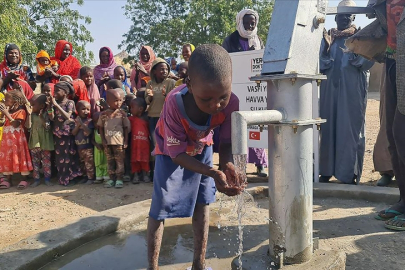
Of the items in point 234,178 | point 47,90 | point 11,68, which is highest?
point 11,68

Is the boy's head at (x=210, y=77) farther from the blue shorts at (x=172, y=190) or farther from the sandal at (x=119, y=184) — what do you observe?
the sandal at (x=119, y=184)

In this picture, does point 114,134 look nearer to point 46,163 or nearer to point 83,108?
point 83,108

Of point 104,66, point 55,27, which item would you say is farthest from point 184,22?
point 104,66

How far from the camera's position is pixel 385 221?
270cm

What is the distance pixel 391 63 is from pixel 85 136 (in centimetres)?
353

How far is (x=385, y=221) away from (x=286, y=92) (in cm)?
157

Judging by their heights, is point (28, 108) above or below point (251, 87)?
below

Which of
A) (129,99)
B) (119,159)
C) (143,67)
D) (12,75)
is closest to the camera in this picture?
(119,159)

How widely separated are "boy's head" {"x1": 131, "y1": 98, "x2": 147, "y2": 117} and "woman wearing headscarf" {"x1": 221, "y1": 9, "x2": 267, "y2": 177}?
1304 mm

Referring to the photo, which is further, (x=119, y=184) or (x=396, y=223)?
(x=119, y=184)

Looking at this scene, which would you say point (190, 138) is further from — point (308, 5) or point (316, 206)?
point (316, 206)

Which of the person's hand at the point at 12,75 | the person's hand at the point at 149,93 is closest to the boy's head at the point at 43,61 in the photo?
the person's hand at the point at 12,75

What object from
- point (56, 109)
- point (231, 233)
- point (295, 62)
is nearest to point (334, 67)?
point (231, 233)

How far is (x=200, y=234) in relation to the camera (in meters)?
2.09
